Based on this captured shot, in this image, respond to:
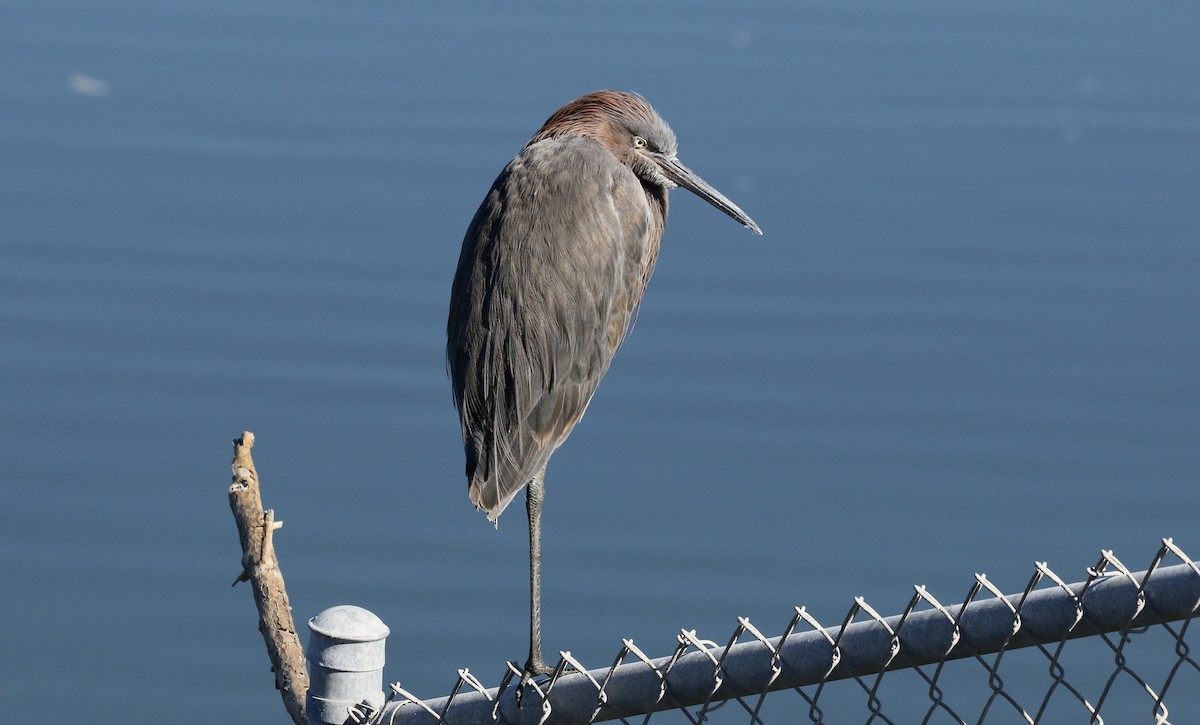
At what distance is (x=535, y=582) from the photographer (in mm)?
2941

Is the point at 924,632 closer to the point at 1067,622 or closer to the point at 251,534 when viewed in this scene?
the point at 1067,622

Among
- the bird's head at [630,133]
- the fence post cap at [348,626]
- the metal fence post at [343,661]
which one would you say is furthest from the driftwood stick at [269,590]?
the bird's head at [630,133]

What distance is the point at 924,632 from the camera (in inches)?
71.7

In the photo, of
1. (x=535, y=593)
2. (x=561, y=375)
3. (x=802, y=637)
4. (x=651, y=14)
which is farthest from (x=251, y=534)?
(x=651, y=14)

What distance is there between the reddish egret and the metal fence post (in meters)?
0.85

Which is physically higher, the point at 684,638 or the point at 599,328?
the point at 599,328

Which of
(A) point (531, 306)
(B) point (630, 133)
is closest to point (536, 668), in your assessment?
(A) point (531, 306)

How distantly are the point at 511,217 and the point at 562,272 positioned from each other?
15cm

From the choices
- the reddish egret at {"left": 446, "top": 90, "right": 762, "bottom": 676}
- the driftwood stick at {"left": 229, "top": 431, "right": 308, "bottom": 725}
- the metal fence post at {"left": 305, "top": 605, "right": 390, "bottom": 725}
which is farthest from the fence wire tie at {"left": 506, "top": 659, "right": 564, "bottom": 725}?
the reddish egret at {"left": 446, "top": 90, "right": 762, "bottom": 676}

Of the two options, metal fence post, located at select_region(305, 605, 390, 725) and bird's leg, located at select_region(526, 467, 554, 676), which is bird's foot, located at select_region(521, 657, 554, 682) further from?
metal fence post, located at select_region(305, 605, 390, 725)

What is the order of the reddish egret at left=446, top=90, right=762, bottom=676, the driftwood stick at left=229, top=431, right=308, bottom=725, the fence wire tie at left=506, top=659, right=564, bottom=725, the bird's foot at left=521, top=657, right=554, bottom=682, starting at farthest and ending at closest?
the reddish egret at left=446, top=90, right=762, bottom=676
the bird's foot at left=521, top=657, right=554, bottom=682
the driftwood stick at left=229, top=431, right=308, bottom=725
the fence wire tie at left=506, top=659, right=564, bottom=725

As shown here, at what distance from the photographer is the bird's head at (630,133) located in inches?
140

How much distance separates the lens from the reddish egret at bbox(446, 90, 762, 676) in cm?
315

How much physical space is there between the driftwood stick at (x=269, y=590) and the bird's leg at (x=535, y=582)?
412mm
